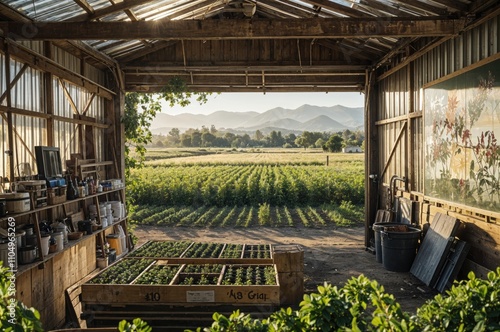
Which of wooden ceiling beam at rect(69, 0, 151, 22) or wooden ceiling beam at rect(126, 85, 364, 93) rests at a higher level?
wooden ceiling beam at rect(69, 0, 151, 22)

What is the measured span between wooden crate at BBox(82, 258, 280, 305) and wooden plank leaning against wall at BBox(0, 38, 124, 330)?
726 mm

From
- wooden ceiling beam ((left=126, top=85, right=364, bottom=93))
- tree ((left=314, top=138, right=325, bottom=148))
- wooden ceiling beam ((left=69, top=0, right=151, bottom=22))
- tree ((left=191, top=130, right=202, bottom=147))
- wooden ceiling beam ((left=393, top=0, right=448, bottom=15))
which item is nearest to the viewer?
wooden ceiling beam ((left=393, top=0, right=448, bottom=15))

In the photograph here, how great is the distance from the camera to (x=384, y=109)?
10.8 m

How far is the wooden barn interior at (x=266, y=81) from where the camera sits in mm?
6020

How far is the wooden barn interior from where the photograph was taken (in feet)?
19.7

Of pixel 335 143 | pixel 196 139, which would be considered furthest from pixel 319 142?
pixel 196 139

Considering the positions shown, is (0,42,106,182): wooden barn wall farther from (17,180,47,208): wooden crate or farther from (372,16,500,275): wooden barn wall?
(372,16,500,275): wooden barn wall

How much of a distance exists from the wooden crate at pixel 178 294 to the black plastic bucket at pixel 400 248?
3.64 meters

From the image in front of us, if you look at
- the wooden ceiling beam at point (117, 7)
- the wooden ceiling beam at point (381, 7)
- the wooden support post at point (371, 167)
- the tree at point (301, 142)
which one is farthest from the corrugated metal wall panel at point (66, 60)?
the tree at point (301, 142)

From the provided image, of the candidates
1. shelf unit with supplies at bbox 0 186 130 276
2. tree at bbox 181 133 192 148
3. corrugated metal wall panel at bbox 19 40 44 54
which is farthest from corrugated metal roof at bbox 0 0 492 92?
tree at bbox 181 133 192 148

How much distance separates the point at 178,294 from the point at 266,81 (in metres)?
7.08

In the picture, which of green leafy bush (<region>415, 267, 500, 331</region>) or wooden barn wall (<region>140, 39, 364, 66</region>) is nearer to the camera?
green leafy bush (<region>415, 267, 500, 331</region>)

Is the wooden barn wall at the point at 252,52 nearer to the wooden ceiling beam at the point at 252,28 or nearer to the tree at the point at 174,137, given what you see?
the wooden ceiling beam at the point at 252,28

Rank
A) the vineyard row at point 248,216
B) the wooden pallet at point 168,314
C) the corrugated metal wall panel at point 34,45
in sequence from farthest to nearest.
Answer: the vineyard row at point 248,216 < the corrugated metal wall panel at point 34,45 < the wooden pallet at point 168,314
